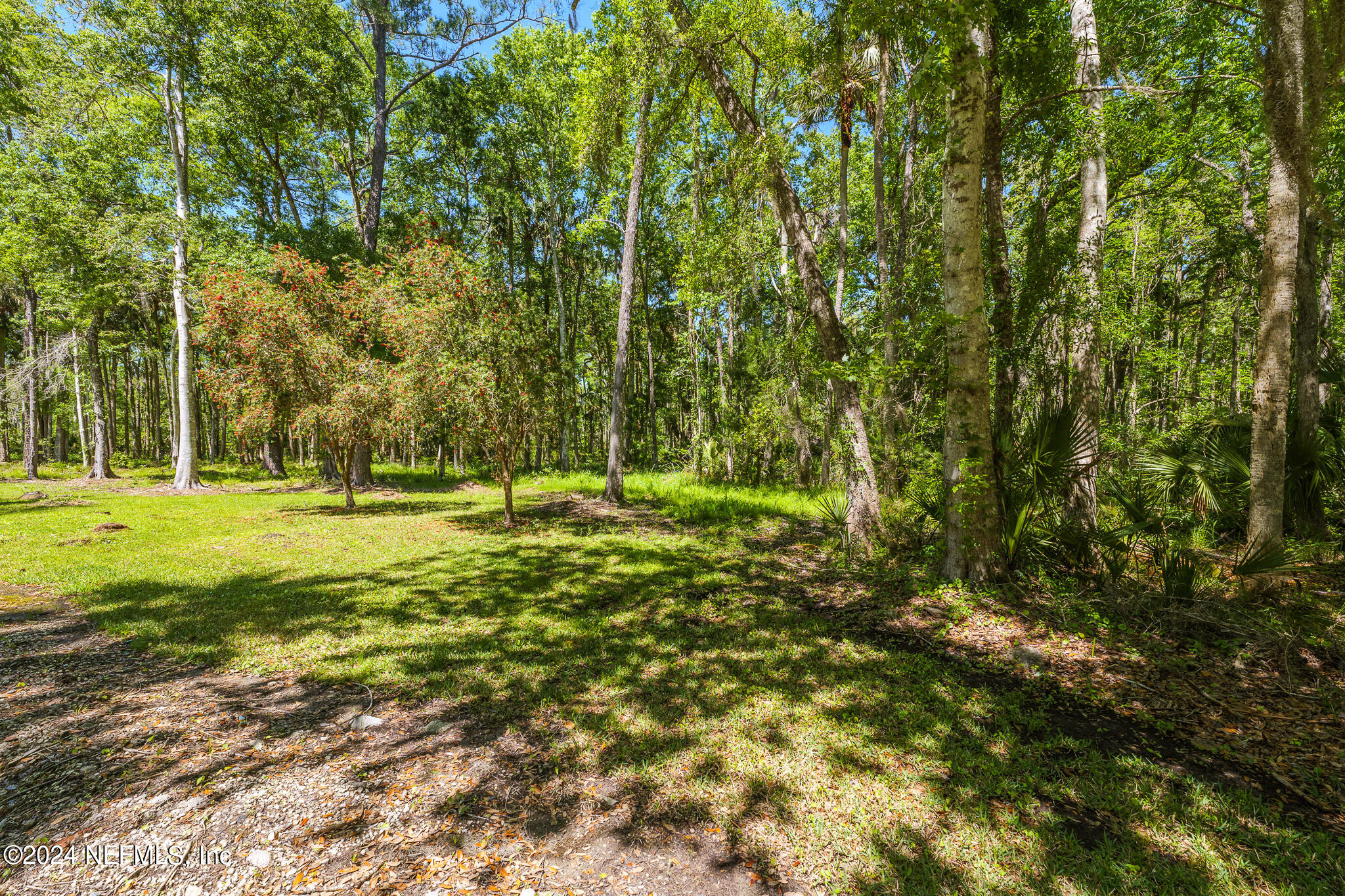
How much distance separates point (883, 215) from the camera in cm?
1086

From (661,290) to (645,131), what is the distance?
16692 millimetres

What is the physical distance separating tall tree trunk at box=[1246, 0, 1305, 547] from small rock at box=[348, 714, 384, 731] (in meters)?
7.58

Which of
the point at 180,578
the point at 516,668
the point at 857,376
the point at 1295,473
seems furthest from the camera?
the point at 180,578

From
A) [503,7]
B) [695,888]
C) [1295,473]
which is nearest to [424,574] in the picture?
[695,888]

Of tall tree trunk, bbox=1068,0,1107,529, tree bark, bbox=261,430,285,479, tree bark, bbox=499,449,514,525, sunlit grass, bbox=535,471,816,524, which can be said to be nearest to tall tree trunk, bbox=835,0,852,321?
tall tree trunk, bbox=1068,0,1107,529

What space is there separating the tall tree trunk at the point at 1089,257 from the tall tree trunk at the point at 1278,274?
5.01 feet

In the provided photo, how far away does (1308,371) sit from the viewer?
6.07 m

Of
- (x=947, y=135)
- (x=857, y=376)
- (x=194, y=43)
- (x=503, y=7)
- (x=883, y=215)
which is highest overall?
(x=503, y=7)

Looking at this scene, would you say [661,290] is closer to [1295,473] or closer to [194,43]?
[194,43]

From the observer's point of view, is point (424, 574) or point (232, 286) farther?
point (232, 286)

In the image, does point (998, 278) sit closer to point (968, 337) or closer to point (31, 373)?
point (968, 337)

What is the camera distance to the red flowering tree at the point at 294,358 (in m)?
11.0

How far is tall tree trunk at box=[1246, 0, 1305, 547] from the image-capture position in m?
4.37

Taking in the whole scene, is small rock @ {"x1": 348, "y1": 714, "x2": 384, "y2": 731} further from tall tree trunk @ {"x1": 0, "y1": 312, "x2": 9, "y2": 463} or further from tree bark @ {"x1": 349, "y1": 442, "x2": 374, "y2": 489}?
tall tree trunk @ {"x1": 0, "y1": 312, "x2": 9, "y2": 463}
